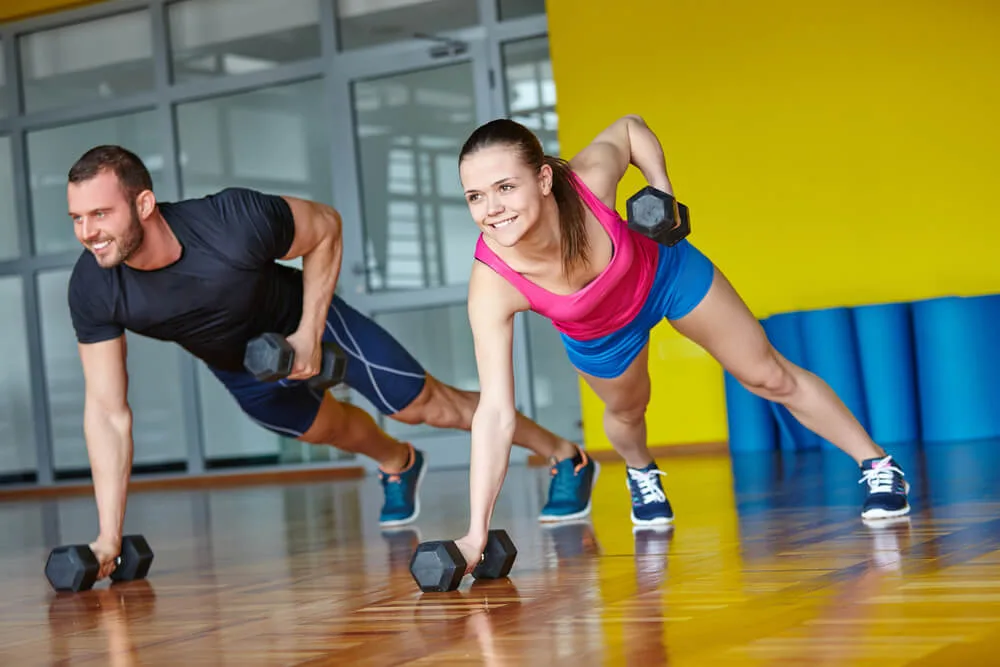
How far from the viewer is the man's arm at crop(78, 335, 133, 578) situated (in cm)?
315

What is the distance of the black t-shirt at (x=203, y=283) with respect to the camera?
3162mm

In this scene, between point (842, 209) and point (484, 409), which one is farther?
point (842, 209)

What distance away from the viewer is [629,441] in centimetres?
330

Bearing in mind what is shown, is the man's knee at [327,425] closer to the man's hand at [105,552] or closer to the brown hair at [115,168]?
the man's hand at [105,552]

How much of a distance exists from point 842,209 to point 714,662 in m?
5.17

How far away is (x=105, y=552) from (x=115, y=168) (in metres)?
0.96

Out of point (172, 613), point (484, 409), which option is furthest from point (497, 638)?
point (172, 613)

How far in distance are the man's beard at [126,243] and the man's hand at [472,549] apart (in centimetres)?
114

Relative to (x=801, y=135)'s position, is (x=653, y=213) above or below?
below

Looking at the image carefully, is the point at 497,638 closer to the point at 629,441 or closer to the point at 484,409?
the point at 484,409

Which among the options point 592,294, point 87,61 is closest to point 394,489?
point 592,294

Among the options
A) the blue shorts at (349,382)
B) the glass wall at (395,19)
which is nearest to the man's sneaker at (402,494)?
the blue shorts at (349,382)

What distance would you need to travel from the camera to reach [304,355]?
3328mm

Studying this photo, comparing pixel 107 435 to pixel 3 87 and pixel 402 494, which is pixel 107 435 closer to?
pixel 402 494
